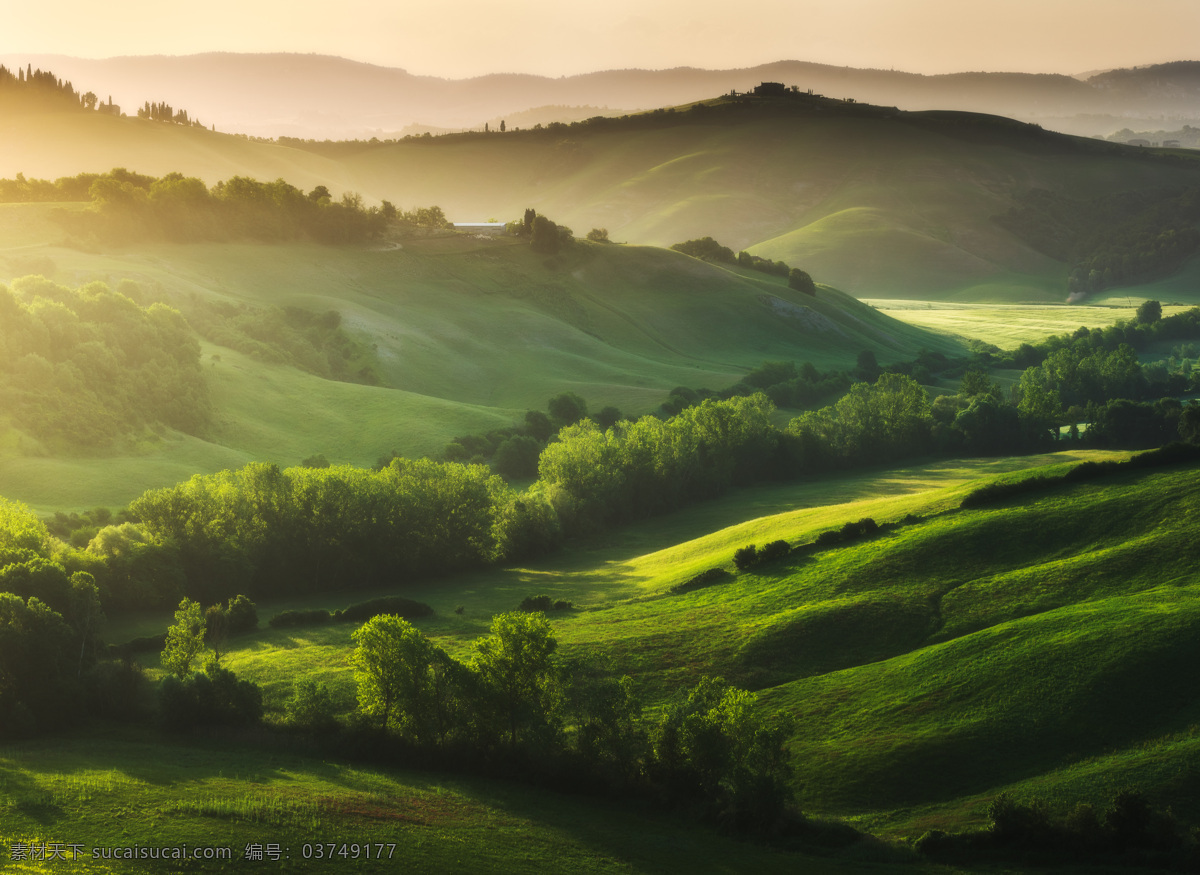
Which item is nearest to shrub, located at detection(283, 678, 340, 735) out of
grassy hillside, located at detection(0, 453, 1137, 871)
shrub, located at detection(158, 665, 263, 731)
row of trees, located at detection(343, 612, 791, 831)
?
row of trees, located at detection(343, 612, 791, 831)

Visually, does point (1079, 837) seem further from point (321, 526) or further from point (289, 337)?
point (289, 337)

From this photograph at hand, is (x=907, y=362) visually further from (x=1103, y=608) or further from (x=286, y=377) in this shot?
(x=1103, y=608)

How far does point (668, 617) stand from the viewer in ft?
197

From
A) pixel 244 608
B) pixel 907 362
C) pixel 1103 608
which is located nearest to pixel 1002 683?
pixel 1103 608

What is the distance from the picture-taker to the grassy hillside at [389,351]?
105812 mm

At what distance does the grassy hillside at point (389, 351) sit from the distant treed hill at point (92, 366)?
3525 millimetres

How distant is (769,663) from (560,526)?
4270 cm

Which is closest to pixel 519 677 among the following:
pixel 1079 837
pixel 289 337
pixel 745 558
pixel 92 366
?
pixel 1079 837

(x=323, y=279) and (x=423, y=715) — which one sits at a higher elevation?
(x=323, y=279)

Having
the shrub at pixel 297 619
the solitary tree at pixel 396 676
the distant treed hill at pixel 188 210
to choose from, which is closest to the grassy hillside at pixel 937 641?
the shrub at pixel 297 619

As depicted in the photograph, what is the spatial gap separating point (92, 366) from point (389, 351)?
51851 mm

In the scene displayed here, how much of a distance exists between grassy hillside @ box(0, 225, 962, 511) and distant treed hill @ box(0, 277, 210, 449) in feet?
11.6

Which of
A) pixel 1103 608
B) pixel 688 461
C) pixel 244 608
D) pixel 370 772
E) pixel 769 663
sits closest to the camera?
pixel 370 772

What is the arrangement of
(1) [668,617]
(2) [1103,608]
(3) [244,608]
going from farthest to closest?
(3) [244,608]
(1) [668,617]
(2) [1103,608]
